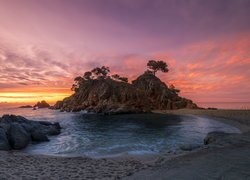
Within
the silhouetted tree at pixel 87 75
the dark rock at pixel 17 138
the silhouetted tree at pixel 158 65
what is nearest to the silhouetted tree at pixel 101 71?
the silhouetted tree at pixel 87 75

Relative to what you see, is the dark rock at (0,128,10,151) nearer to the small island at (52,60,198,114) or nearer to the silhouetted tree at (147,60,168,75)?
the small island at (52,60,198,114)

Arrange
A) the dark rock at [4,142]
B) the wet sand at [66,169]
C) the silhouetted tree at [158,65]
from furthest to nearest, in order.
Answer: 1. the silhouetted tree at [158,65]
2. the dark rock at [4,142]
3. the wet sand at [66,169]

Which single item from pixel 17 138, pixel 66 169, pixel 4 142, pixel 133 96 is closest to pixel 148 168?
pixel 66 169

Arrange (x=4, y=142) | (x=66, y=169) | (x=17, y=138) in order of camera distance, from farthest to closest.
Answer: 1. (x=17, y=138)
2. (x=4, y=142)
3. (x=66, y=169)

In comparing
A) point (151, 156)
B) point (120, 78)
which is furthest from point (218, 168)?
point (120, 78)

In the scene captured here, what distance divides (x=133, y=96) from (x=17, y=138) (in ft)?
298

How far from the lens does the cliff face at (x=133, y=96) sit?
10906cm

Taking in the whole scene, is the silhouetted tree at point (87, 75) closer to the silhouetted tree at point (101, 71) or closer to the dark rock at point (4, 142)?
the silhouetted tree at point (101, 71)

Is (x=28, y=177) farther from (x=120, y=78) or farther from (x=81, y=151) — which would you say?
(x=120, y=78)

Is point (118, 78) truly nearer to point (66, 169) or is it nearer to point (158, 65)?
point (158, 65)

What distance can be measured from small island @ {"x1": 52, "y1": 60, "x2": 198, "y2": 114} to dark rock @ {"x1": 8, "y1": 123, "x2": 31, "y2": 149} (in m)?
63.8

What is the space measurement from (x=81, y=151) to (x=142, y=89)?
10242 cm

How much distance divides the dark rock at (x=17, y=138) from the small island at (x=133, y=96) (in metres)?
63.8

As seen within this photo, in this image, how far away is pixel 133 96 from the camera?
115m
